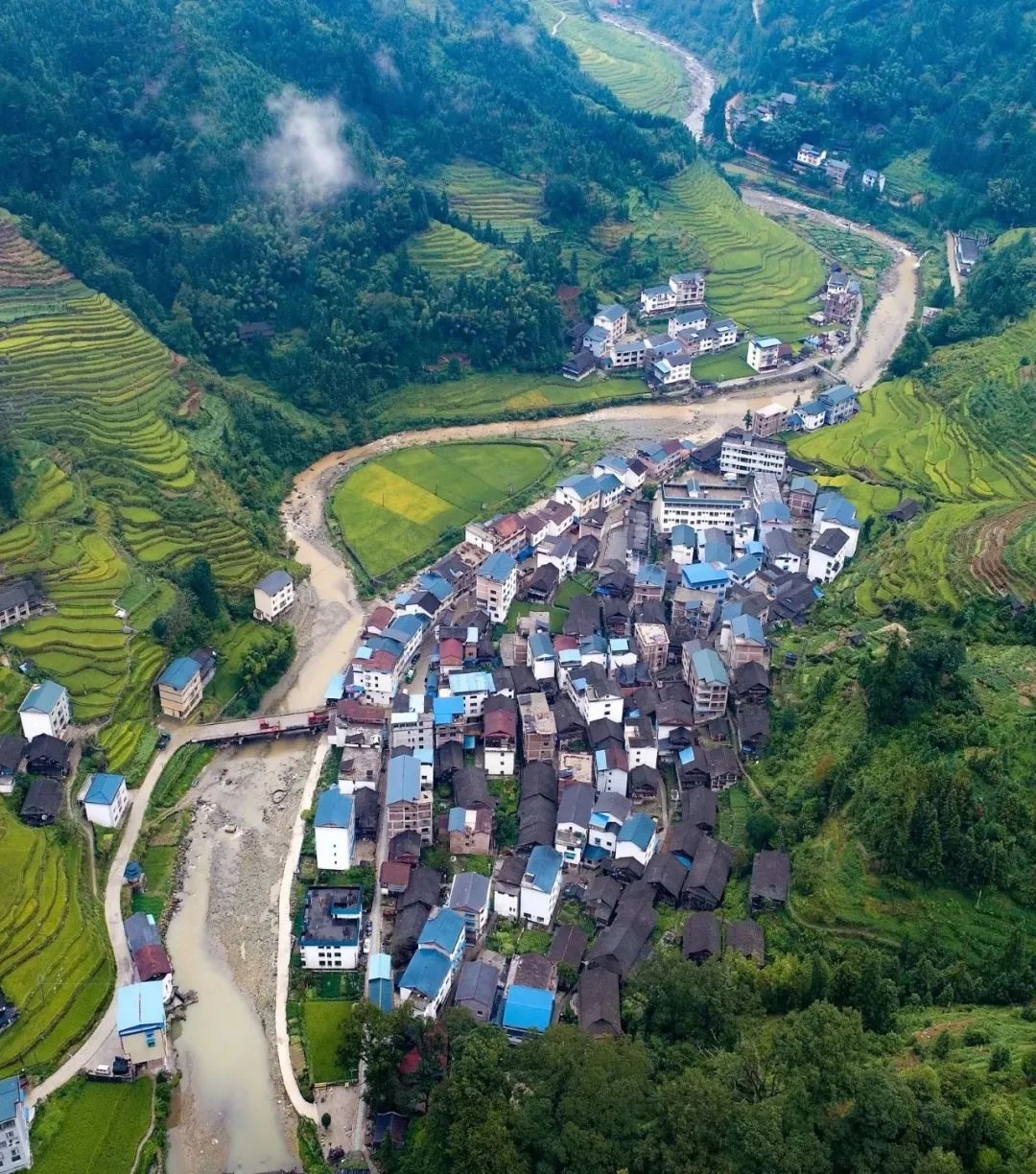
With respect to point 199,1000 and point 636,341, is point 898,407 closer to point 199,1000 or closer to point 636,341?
point 636,341

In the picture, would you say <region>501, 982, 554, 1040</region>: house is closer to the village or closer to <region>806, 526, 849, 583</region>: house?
<region>806, 526, 849, 583</region>: house

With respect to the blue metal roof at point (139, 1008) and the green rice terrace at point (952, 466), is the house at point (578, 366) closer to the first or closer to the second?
the green rice terrace at point (952, 466)

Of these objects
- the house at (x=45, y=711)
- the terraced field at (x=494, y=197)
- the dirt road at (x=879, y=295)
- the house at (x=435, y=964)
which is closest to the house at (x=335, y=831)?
the house at (x=435, y=964)

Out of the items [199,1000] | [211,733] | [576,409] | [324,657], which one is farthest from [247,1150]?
[576,409]

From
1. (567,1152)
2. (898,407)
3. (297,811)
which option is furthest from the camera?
(898,407)

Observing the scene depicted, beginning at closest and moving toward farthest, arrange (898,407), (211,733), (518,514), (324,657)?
(211,733) < (324,657) < (518,514) < (898,407)

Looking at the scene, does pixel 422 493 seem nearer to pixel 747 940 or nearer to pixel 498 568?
pixel 498 568

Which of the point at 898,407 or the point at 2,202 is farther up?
the point at 898,407
